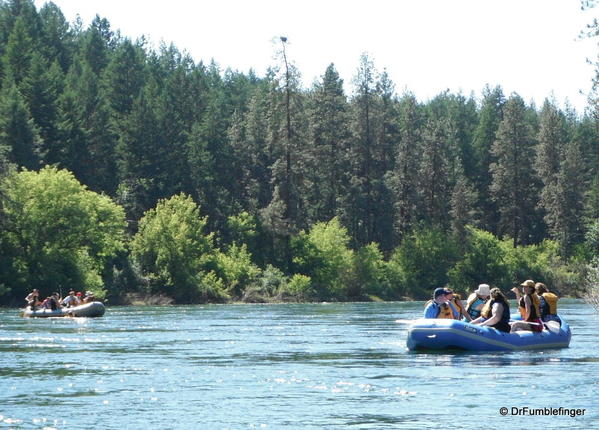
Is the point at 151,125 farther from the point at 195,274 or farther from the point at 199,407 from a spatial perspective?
the point at 199,407

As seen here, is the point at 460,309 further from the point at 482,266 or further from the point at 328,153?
the point at 328,153

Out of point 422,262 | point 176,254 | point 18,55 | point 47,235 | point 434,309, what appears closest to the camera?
point 434,309

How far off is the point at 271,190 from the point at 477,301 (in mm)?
77643

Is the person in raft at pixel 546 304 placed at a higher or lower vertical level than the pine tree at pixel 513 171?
lower

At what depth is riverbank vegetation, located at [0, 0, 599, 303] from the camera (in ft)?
254

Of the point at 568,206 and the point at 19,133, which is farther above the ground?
the point at 19,133

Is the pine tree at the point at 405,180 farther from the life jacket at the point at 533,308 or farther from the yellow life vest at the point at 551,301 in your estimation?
the life jacket at the point at 533,308

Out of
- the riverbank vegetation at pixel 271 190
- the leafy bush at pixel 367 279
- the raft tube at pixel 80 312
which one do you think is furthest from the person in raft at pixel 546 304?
the leafy bush at pixel 367 279

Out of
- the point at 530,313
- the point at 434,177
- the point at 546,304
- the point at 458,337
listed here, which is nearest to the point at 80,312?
the point at 546,304

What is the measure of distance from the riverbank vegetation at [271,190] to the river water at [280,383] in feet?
120

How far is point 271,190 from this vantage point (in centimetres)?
11169

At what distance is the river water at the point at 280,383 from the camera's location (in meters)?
19.8

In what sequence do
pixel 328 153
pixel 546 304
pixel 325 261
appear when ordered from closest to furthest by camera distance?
pixel 546 304
pixel 325 261
pixel 328 153

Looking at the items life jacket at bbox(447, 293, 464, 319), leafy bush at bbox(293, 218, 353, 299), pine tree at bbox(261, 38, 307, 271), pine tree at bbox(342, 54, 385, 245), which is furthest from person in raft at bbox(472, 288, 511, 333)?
pine tree at bbox(342, 54, 385, 245)
